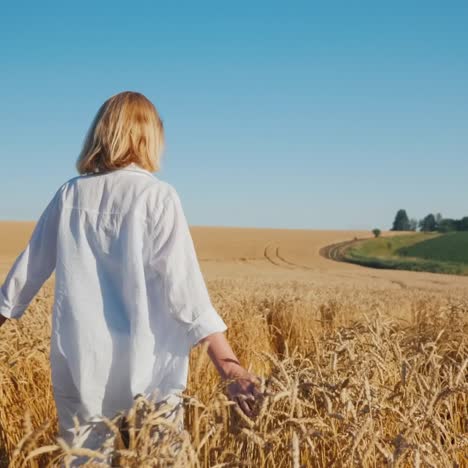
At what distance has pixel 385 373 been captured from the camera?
9.02ft

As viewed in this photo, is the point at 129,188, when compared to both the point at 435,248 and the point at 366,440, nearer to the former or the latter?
the point at 366,440

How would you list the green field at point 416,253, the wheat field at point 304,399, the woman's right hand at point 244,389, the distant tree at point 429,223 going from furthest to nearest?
the distant tree at point 429,223 → the green field at point 416,253 → the woman's right hand at point 244,389 → the wheat field at point 304,399

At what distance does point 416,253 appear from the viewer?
181ft

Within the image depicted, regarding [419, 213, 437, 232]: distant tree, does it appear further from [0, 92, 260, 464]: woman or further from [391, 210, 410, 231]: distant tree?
[0, 92, 260, 464]: woman

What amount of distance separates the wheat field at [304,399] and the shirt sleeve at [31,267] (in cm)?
41

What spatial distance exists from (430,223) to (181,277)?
106361 millimetres

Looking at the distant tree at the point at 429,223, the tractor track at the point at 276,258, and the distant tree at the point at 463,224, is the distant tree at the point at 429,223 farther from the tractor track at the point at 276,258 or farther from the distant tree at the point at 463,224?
the tractor track at the point at 276,258

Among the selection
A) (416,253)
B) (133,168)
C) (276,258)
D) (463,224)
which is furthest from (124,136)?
(463,224)

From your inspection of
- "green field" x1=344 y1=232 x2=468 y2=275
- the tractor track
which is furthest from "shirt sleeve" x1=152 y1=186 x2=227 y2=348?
"green field" x1=344 y1=232 x2=468 y2=275

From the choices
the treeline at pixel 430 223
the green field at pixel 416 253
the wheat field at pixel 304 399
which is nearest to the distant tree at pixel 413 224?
the treeline at pixel 430 223

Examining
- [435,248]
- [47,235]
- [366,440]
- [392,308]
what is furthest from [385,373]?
[435,248]

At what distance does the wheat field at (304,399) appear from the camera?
1.47 m

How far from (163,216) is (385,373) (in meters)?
1.33

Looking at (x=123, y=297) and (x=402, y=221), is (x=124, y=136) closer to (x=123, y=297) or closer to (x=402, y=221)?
(x=123, y=297)
